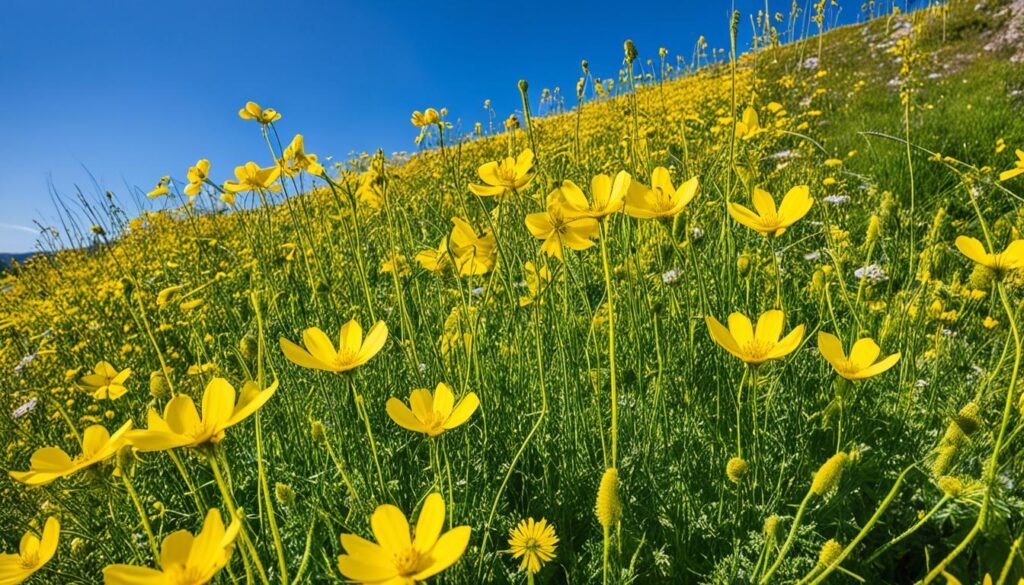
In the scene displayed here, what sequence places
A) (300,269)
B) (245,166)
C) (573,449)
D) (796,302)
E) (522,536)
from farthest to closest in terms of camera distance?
(300,269)
(796,302)
(245,166)
(573,449)
(522,536)

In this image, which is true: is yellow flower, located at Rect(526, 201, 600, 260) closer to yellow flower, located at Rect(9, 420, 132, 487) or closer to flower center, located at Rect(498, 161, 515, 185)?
flower center, located at Rect(498, 161, 515, 185)

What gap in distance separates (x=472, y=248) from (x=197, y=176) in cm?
109

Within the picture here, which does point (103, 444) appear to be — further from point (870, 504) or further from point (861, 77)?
point (861, 77)

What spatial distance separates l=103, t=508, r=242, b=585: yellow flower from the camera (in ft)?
1.89

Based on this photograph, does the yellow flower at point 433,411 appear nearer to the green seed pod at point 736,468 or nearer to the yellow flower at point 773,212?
the green seed pod at point 736,468

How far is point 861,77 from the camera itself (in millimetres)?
8211

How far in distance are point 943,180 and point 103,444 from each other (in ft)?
14.6

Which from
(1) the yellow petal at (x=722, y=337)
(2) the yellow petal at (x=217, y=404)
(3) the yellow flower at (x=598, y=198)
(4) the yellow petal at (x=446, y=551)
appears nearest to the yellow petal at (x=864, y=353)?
(1) the yellow petal at (x=722, y=337)

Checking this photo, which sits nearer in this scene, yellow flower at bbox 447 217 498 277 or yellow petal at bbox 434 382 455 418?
yellow petal at bbox 434 382 455 418

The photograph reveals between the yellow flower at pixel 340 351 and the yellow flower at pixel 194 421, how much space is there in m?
0.11

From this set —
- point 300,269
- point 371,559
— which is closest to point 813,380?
point 371,559

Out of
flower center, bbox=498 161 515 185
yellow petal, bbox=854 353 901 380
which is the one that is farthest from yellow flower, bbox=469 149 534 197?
yellow petal, bbox=854 353 901 380

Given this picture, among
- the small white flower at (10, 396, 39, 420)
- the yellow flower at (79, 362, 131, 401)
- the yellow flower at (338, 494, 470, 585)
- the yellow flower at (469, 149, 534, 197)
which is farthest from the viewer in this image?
the small white flower at (10, 396, 39, 420)

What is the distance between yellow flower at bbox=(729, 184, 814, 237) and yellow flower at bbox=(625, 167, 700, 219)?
0.10 m
